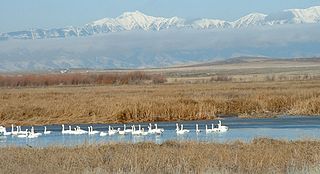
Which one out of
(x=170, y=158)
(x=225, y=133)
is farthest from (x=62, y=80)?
(x=170, y=158)

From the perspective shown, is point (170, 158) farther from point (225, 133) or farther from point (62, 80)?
point (62, 80)

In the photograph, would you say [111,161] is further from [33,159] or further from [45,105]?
[45,105]

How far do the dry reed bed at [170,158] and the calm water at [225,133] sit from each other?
5.98 meters

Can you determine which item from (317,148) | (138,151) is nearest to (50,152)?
(138,151)

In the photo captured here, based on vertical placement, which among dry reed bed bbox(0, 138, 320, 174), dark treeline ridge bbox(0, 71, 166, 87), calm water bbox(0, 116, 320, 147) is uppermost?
dark treeline ridge bbox(0, 71, 166, 87)

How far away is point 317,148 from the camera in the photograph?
22156 millimetres

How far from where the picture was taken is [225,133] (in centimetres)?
3528

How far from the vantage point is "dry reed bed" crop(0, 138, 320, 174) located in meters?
18.2

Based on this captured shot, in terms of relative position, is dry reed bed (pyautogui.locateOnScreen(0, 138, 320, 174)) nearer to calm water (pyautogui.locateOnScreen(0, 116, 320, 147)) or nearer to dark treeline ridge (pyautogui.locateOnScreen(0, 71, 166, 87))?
calm water (pyautogui.locateOnScreen(0, 116, 320, 147))

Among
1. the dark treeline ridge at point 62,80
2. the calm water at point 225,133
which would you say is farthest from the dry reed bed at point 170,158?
the dark treeline ridge at point 62,80

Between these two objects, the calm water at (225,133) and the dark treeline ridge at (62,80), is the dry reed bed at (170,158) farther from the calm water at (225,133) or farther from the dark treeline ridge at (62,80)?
the dark treeline ridge at (62,80)

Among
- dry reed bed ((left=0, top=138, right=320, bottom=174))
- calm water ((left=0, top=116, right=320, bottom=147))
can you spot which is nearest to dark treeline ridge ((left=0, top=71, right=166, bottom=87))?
calm water ((left=0, top=116, right=320, bottom=147))

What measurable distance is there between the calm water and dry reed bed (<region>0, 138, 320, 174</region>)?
19.6ft

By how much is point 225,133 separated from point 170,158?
1518cm
